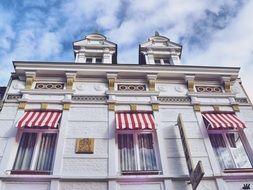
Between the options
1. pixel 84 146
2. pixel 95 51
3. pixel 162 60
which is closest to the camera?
pixel 84 146

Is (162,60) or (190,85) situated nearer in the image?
(190,85)

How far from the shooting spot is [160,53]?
43.6 ft

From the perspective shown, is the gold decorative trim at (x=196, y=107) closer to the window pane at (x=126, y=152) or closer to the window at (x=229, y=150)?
the window at (x=229, y=150)

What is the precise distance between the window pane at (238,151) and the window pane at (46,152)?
6.44 meters

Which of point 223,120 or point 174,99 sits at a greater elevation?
point 174,99

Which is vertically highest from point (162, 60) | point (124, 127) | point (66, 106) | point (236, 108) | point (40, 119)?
point (162, 60)

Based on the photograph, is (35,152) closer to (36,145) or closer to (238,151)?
(36,145)

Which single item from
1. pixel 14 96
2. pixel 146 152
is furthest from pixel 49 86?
pixel 146 152

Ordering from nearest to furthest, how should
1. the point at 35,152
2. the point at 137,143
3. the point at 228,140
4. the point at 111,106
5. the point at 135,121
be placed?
the point at 35,152
the point at 137,143
the point at 135,121
the point at 228,140
the point at 111,106

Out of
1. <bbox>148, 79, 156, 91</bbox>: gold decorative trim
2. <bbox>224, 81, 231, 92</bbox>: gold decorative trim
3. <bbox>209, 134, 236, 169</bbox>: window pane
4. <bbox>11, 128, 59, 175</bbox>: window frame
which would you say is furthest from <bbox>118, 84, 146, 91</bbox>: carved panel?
<bbox>224, 81, 231, 92</bbox>: gold decorative trim

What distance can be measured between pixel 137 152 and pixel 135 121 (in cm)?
114

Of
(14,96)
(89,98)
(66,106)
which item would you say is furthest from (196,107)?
(14,96)

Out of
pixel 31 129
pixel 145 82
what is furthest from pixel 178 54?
pixel 31 129

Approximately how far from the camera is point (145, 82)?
38.0 ft
